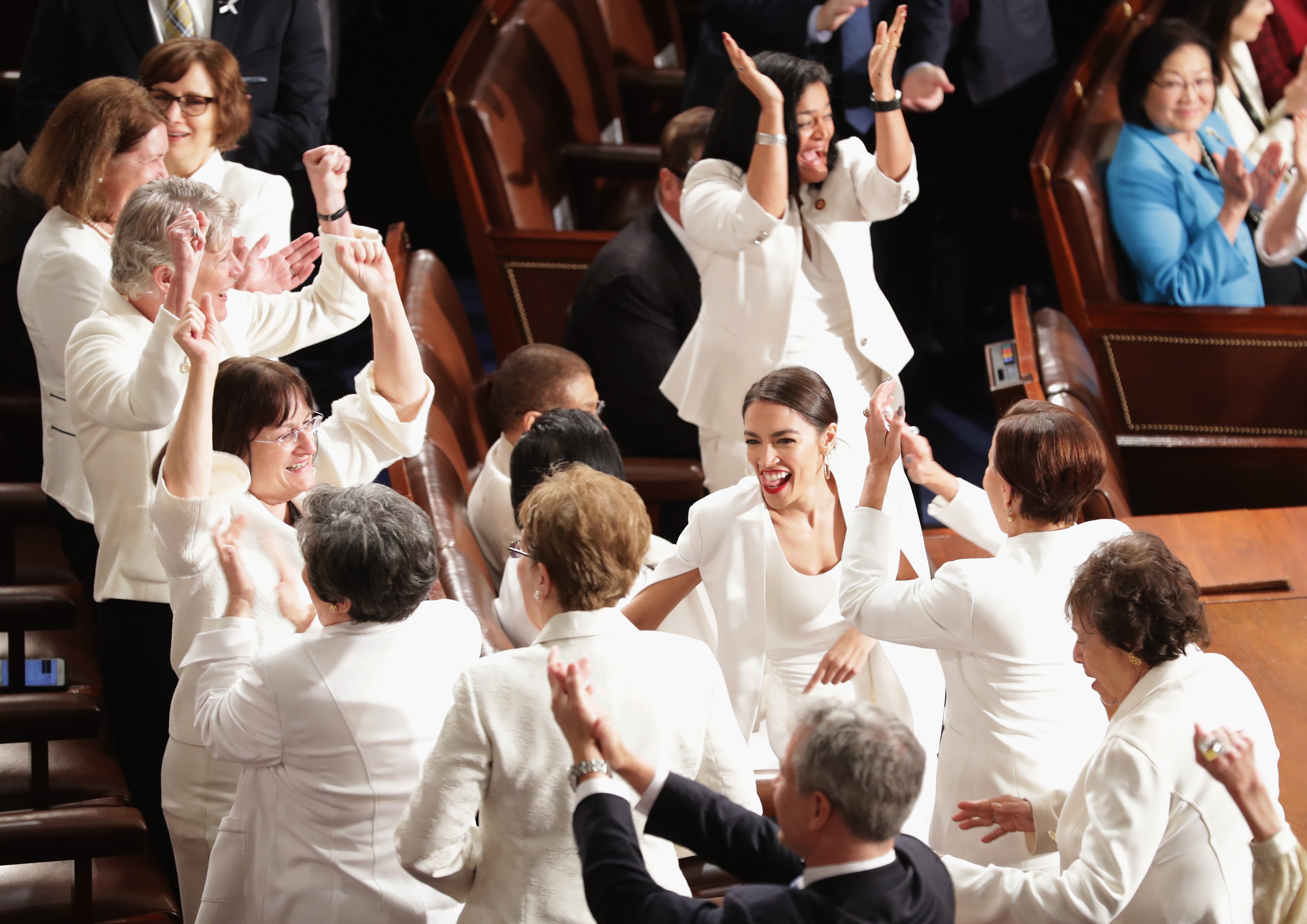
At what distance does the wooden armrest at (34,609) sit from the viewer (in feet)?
8.33

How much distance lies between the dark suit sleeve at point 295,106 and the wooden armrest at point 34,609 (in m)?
1.29

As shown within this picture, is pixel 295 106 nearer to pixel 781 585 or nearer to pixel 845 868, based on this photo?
pixel 781 585

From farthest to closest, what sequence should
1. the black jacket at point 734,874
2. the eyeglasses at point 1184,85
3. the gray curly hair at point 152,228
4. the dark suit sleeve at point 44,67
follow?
1. the eyeglasses at point 1184,85
2. the dark suit sleeve at point 44,67
3. the gray curly hair at point 152,228
4. the black jacket at point 734,874

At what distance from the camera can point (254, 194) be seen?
3.04 m

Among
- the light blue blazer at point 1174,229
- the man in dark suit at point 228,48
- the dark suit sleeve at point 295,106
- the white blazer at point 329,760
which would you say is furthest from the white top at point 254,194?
the light blue blazer at point 1174,229

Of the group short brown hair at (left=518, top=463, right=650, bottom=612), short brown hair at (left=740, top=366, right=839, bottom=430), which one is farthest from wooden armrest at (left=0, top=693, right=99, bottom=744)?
short brown hair at (left=740, top=366, right=839, bottom=430)

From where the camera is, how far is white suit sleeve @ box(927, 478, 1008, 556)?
2547 millimetres

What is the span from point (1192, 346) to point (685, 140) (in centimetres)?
152

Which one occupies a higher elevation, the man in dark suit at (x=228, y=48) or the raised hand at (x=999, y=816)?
the man in dark suit at (x=228, y=48)

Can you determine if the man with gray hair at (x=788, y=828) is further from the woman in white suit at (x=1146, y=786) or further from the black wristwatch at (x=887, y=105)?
the black wristwatch at (x=887, y=105)

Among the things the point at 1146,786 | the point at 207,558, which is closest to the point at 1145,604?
the point at 1146,786

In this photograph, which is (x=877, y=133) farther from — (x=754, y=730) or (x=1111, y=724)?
(x=1111, y=724)

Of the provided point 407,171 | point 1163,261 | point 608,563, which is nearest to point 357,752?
point 608,563

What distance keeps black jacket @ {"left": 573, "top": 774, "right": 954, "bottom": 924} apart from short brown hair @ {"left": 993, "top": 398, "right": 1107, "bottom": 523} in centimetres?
69
